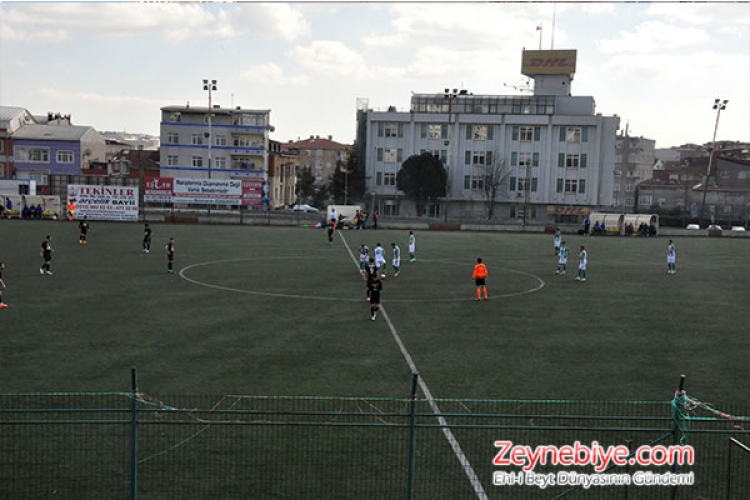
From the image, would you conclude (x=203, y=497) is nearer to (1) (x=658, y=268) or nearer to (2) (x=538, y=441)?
(2) (x=538, y=441)

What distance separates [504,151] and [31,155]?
66677 mm

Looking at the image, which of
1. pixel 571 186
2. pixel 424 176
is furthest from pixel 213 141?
pixel 571 186

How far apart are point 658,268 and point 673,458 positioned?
35505 millimetres

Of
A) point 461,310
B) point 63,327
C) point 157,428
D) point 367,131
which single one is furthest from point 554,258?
point 367,131

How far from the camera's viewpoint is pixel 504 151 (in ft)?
331

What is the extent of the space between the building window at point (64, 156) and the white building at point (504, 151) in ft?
138

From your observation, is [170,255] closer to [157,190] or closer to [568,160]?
[157,190]

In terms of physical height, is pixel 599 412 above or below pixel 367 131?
below

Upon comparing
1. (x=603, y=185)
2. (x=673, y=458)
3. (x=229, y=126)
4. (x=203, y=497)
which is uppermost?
(x=229, y=126)

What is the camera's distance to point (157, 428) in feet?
43.3

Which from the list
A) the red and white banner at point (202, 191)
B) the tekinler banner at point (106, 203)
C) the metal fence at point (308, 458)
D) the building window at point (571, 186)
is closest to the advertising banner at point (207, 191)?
the red and white banner at point (202, 191)

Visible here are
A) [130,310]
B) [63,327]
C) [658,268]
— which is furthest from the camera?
[658,268]

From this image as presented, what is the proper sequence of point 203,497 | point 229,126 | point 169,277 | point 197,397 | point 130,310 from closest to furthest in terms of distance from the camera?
point 203,497
point 197,397
point 130,310
point 169,277
point 229,126

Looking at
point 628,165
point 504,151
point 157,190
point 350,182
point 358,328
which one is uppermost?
point 628,165
